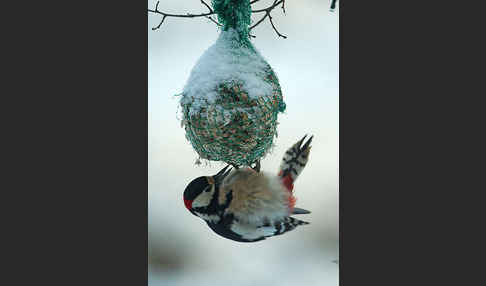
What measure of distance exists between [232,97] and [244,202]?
0.49 metres

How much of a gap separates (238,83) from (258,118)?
146 millimetres

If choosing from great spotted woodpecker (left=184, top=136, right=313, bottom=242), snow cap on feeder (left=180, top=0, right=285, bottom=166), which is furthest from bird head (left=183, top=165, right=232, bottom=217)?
snow cap on feeder (left=180, top=0, right=285, bottom=166)

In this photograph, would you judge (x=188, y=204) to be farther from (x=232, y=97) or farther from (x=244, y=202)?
(x=232, y=97)

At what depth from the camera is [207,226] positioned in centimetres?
187

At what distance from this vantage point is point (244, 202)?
178 centimetres

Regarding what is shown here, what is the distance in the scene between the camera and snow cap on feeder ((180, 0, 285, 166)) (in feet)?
4.95

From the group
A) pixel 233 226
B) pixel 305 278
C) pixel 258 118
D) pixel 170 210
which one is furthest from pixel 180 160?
pixel 305 278

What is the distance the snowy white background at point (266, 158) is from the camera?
1843 mm

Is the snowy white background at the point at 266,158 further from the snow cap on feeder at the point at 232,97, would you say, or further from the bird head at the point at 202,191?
the snow cap on feeder at the point at 232,97

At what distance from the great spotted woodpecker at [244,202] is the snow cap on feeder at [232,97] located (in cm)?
17

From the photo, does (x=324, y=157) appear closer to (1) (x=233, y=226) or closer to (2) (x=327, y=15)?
(1) (x=233, y=226)

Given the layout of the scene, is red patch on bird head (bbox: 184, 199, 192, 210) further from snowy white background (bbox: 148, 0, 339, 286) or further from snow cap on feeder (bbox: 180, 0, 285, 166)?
snow cap on feeder (bbox: 180, 0, 285, 166)

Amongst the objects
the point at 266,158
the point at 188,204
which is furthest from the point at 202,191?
the point at 266,158

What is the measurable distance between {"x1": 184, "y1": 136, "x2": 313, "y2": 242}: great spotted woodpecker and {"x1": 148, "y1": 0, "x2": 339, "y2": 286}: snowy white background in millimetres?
50
